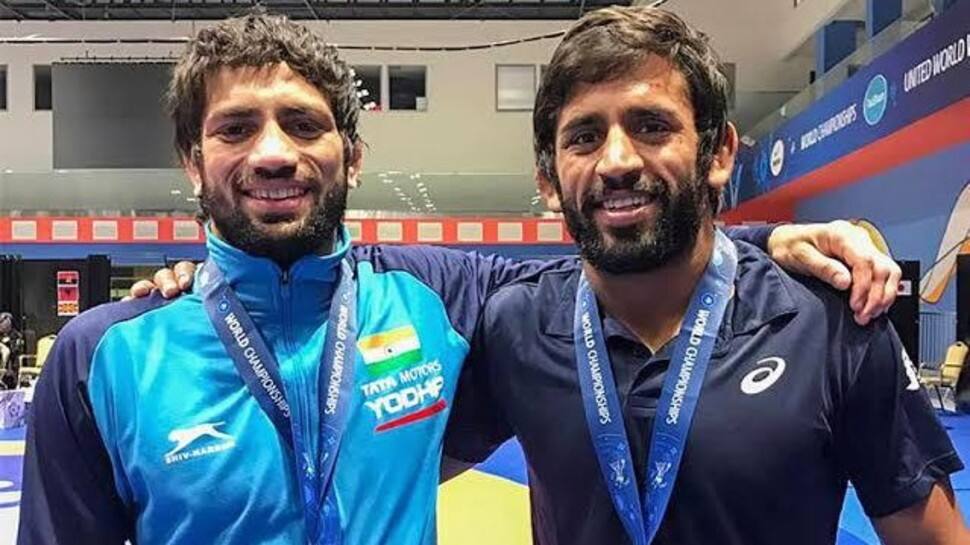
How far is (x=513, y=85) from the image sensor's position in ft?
69.9

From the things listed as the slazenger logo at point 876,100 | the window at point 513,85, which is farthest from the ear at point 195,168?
the window at point 513,85

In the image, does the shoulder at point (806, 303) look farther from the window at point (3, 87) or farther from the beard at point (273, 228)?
the window at point (3, 87)

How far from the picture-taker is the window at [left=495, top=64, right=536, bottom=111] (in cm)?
2123

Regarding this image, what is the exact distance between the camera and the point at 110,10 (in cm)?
2122

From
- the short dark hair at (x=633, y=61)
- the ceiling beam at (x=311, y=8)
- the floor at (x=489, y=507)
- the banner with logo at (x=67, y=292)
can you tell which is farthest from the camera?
the ceiling beam at (x=311, y=8)

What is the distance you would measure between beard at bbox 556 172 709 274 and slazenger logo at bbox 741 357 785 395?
0.21m

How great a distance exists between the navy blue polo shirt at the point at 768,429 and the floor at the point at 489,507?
2851 millimetres

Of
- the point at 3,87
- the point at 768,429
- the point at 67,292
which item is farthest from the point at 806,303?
the point at 3,87

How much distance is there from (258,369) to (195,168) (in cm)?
39

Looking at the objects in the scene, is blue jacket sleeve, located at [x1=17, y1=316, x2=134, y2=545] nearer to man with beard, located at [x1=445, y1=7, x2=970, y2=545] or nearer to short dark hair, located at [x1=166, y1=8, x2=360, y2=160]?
short dark hair, located at [x1=166, y1=8, x2=360, y2=160]

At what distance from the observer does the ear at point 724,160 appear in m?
1.61

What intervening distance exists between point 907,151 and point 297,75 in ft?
35.2

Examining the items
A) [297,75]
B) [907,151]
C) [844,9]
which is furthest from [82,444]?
[844,9]

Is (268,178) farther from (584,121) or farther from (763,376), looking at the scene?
(763,376)
